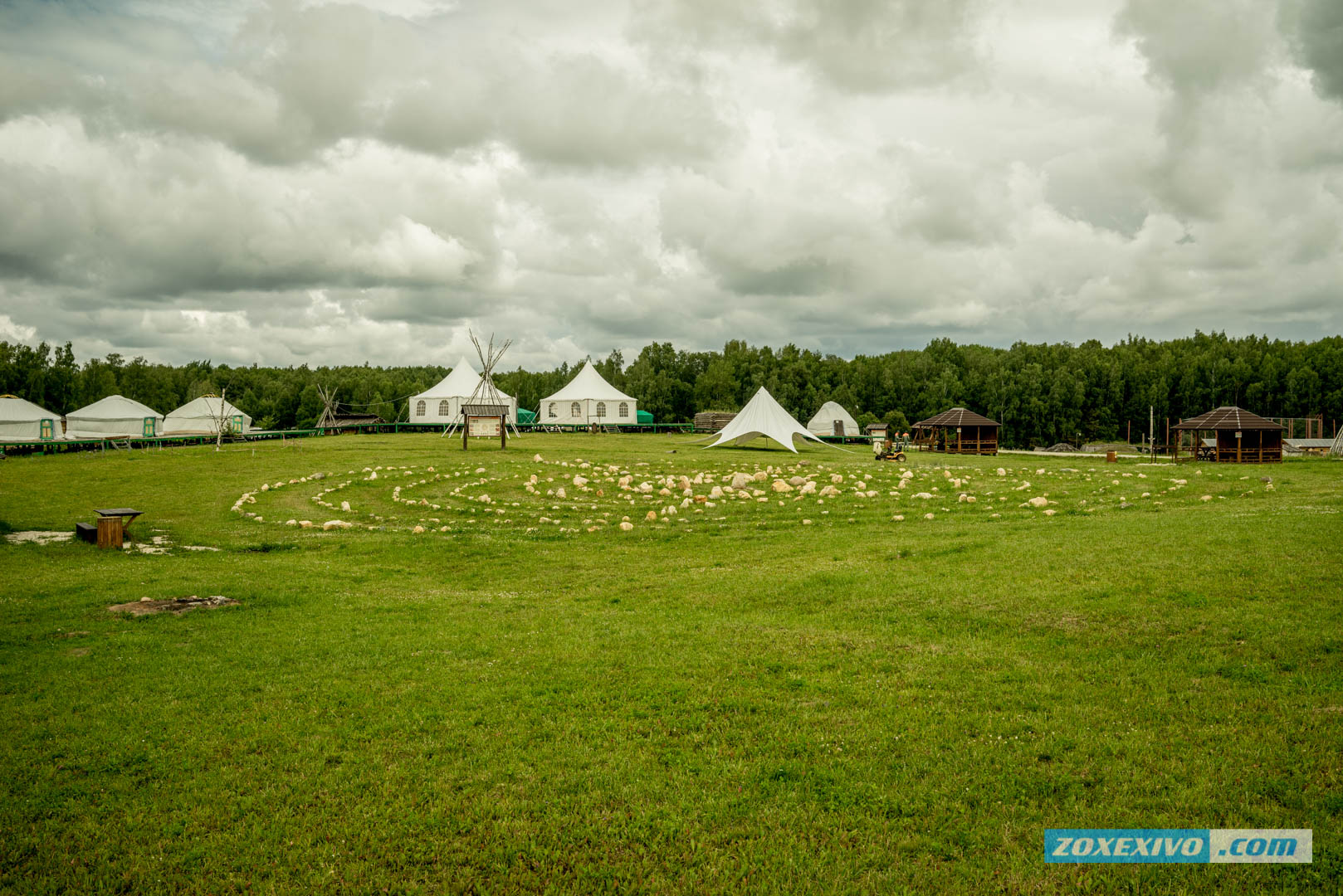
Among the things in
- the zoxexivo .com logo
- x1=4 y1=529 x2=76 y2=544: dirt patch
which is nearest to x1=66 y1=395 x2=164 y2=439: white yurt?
x1=4 y1=529 x2=76 y2=544: dirt patch

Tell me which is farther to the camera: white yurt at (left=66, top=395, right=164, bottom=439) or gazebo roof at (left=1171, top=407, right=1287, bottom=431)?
white yurt at (left=66, top=395, right=164, bottom=439)

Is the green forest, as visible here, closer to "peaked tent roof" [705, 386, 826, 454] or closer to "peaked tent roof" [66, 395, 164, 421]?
"peaked tent roof" [66, 395, 164, 421]

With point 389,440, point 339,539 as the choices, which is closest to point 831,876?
point 339,539

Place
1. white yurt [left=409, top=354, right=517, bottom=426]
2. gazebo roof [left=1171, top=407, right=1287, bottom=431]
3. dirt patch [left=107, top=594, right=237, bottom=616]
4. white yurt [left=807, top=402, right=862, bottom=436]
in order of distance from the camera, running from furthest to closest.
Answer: white yurt [left=807, top=402, right=862, bottom=436] < white yurt [left=409, top=354, right=517, bottom=426] < gazebo roof [left=1171, top=407, right=1287, bottom=431] < dirt patch [left=107, top=594, right=237, bottom=616]

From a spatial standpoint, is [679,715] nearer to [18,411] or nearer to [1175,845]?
[1175,845]

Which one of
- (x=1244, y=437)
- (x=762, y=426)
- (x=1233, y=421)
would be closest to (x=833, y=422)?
(x=762, y=426)

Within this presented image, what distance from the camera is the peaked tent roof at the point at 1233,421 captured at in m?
42.8

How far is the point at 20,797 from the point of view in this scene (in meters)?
5.98

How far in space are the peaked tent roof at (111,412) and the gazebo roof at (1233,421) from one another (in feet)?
275

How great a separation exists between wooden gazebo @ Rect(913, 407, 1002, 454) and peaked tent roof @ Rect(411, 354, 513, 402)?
127 ft

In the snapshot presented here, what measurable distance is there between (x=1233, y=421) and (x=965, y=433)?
1861 centimetres

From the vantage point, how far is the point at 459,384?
7619 cm

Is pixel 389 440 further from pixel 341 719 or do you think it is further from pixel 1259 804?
pixel 1259 804

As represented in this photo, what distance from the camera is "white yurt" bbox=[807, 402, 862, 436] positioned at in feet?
268
